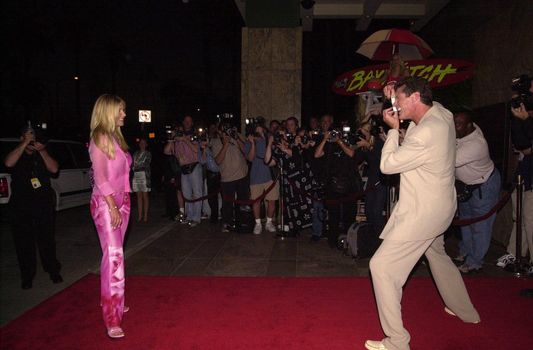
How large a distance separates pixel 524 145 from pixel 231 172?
4758mm

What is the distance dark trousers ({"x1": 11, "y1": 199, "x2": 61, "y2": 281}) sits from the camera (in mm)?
4859

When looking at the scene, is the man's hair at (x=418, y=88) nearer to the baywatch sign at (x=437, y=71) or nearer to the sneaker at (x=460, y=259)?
the sneaker at (x=460, y=259)

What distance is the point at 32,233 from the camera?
16.3 feet

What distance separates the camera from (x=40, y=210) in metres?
4.93

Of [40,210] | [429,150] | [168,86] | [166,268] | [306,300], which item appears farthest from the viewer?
[168,86]

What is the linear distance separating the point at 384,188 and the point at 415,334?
2862 millimetres

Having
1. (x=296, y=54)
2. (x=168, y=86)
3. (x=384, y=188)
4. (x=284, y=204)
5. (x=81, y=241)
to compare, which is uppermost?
(x=168, y=86)

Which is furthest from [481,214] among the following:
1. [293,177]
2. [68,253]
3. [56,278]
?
[68,253]

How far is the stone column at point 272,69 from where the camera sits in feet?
33.9

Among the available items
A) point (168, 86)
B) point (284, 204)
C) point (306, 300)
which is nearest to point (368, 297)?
point (306, 300)

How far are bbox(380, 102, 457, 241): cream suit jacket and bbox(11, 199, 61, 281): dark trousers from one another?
3.95 meters

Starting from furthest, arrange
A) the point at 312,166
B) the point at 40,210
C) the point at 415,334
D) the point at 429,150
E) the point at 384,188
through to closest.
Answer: the point at 312,166
the point at 384,188
the point at 40,210
the point at 415,334
the point at 429,150

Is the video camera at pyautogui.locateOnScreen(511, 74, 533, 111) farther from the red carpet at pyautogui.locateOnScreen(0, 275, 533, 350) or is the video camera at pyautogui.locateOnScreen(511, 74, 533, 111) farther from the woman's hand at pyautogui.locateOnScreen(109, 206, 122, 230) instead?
the woman's hand at pyautogui.locateOnScreen(109, 206, 122, 230)

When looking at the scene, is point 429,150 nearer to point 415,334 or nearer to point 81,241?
point 415,334
